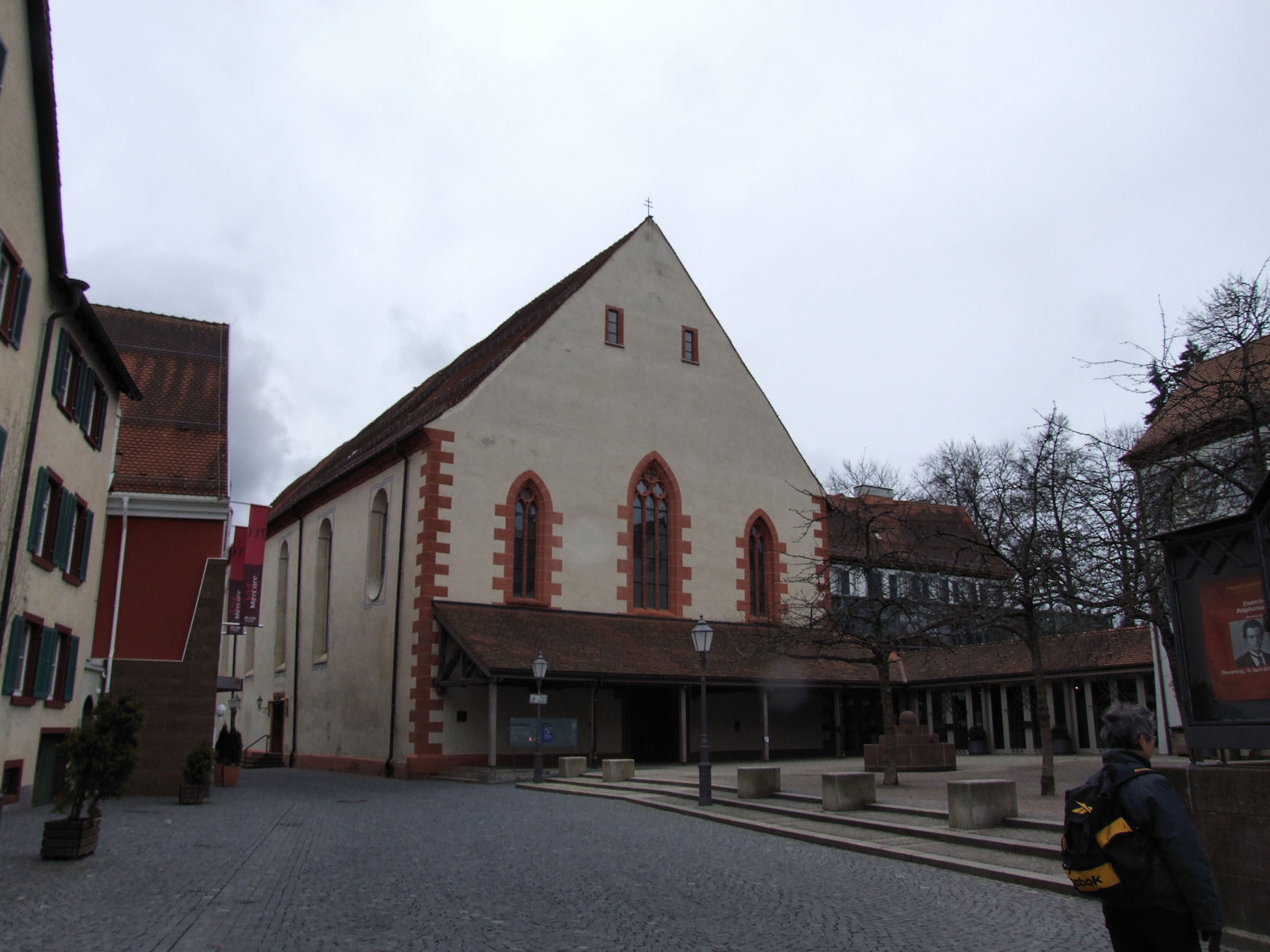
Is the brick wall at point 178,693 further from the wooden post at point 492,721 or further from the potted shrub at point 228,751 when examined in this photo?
the wooden post at point 492,721

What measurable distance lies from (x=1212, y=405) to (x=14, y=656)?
17126 millimetres

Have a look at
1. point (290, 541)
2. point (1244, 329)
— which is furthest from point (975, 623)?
point (290, 541)

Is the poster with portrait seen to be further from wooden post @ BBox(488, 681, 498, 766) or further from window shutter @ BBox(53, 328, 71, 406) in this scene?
wooden post @ BBox(488, 681, 498, 766)

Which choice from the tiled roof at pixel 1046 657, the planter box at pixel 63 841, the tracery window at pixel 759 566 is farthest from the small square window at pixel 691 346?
the planter box at pixel 63 841

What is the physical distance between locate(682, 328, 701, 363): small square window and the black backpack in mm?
29080

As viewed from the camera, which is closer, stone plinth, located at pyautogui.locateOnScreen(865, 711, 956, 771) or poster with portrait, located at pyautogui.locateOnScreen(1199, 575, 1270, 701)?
poster with portrait, located at pyautogui.locateOnScreen(1199, 575, 1270, 701)

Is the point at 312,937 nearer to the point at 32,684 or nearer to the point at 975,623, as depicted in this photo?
the point at 32,684

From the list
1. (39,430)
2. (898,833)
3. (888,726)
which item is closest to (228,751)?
(39,430)

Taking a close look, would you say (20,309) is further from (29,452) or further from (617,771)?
(617,771)

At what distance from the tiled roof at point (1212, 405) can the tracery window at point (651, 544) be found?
15339 millimetres

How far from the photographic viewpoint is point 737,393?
114 ft

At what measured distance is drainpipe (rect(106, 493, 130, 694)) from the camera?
821 inches

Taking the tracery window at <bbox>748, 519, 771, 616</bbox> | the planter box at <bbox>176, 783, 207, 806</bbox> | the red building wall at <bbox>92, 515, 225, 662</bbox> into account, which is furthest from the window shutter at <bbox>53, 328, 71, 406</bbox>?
the tracery window at <bbox>748, 519, 771, 616</bbox>

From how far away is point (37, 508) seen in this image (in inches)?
647
